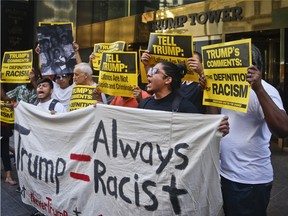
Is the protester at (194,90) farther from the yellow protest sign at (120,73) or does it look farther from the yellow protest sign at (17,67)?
the yellow protest sign at (17,67)

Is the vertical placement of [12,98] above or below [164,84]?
below

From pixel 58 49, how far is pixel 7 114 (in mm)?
1254

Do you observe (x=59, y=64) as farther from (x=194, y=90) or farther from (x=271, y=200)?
(x=271, y=200)

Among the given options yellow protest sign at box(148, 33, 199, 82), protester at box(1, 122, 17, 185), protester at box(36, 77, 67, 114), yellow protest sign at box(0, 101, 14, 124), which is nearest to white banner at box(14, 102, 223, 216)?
protester at box(36, 77, 67, 114)

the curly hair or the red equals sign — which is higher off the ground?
the curly hair

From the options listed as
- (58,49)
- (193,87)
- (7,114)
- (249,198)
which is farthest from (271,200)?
(7,114)

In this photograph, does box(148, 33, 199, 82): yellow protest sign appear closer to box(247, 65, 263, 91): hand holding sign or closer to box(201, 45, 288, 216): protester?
box(201, 45, 288, 216): protester

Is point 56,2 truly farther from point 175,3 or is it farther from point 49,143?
point 49,143

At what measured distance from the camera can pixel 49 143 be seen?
3664 millimetres

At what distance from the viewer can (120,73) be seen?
3717 mm

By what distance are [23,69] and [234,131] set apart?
3.52m

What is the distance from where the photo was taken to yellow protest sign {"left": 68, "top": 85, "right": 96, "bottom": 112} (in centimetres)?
398

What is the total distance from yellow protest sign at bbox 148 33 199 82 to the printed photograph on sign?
1.82m

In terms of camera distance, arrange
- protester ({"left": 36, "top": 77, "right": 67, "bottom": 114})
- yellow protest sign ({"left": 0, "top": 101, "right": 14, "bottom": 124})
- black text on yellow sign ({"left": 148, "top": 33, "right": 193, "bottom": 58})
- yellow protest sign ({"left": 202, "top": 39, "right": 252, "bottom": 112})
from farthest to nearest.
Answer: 1. yellow protest sign ({"left": 0, "top": 101, "right": 14, "bottom": 124})
2. protester ({"left": 36, "top": 77, "right": 67, "bottom": 114})
3. black text on yellow sign ({"left": 148, "top": 33, "right": 193, "bottom": 58})
4. yellow protest sign ({"left": 202, "top": 39, "right": 252, "bottom": 112})
